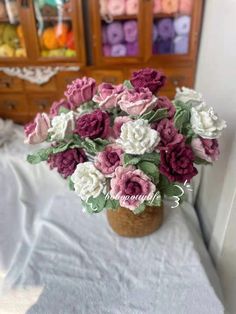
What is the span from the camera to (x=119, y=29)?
4.45ft

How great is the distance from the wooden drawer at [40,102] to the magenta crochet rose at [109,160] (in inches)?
37.6

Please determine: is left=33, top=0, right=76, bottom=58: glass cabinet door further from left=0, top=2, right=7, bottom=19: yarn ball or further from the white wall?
the white wall

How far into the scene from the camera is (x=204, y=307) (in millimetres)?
691

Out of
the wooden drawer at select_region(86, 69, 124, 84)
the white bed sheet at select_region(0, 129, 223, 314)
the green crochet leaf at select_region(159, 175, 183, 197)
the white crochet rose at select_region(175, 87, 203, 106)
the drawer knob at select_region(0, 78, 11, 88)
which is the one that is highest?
the white crochet rose at select_region(175, 87, 203, 106)

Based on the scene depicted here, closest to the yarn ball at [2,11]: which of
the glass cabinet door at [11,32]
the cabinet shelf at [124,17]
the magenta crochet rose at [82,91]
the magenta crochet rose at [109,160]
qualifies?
the glass cabinet door at [11,32]

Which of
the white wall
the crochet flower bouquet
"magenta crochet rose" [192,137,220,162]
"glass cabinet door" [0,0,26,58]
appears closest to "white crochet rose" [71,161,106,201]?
the crochet flower bouquet

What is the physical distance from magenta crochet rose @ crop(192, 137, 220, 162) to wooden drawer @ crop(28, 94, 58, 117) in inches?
39.9

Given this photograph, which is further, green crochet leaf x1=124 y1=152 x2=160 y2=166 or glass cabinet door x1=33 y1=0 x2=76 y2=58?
glass cabinet door x1=33 y1=0 x2=76 y2=58

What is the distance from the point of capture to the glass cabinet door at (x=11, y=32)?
→ 1340 mm

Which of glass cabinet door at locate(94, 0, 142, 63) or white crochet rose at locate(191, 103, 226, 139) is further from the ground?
glass cabinet door at locate(94, 0, 142, 63)

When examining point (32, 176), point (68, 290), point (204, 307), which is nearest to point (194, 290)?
point (204, 307)

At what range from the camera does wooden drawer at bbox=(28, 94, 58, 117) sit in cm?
153

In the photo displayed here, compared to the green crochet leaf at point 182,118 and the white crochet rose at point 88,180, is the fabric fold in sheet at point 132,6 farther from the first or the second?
the white crochet rose at point 88,180

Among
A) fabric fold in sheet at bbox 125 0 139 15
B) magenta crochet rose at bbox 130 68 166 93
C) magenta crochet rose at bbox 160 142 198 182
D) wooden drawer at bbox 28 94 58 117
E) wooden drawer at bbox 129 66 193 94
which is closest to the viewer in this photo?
magenta crochet rose at bbox 160 142 198 182
